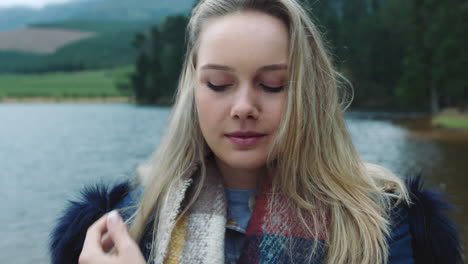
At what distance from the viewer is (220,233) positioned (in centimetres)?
198

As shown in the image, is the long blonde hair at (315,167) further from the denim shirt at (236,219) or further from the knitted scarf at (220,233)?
the denim shirt at (236,219)

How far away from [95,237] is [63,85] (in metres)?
102

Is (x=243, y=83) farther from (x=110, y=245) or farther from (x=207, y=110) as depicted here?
(x=110, y=245)

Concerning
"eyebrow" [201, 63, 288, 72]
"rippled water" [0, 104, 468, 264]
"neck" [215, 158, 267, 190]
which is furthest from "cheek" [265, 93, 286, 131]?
"rippled water" [0, 104, 468, 264]

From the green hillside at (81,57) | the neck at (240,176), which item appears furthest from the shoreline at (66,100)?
the neck at (240,176)

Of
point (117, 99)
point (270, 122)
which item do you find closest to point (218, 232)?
point (270, 122)

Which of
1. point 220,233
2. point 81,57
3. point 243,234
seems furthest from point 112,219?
point 81,57

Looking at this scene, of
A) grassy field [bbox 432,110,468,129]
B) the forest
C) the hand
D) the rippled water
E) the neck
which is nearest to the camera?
the hand

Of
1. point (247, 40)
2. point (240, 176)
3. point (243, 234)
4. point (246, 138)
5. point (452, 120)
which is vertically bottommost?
point (452, 120)

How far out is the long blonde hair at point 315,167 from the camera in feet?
6.27

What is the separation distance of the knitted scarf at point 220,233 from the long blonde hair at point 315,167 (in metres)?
0.04

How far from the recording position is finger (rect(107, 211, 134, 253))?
1.77 meters

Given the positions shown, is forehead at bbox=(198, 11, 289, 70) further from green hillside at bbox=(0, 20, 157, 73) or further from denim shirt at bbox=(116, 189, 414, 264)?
green hillside at bbox=(0, 20, 157, 73)

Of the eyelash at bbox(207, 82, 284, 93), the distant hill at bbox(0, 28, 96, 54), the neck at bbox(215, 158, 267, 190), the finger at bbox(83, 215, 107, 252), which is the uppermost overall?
the distant hill at bbox(0, 28, 96, 54)
